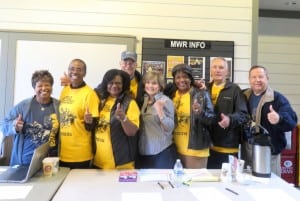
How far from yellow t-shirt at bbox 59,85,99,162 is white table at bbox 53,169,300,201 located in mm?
216

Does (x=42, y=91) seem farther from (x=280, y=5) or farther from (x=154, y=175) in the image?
(x=280, y=5)

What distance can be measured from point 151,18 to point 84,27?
80 centimetres

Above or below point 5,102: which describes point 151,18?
above

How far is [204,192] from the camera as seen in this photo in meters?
1.83

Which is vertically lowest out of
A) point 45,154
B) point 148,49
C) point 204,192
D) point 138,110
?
point 204,192

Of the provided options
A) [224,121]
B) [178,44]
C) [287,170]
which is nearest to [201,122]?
[224,121]

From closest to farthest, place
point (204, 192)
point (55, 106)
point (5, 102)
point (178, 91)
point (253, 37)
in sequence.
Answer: point (204, 192) → point (55, 106) → point (178, 91) → point (5, 102) → point (253, 37)

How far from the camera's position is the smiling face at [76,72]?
93.4 inches

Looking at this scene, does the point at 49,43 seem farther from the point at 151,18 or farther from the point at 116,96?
the point at 116,96

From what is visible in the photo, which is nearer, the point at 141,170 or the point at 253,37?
the point at 141,170

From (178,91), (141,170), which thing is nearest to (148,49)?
(178,91)

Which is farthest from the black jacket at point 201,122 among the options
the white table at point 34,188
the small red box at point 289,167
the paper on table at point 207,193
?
the small red box at point 289,167

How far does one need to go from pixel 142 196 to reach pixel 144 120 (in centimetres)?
80

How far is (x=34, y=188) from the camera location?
5.81 feet
